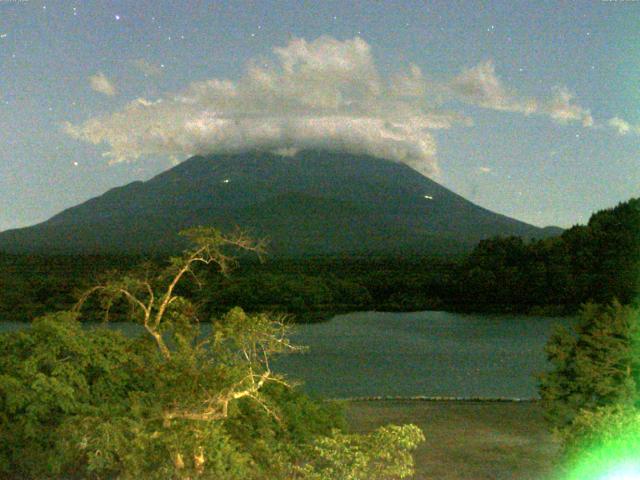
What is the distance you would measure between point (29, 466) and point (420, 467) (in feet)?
15.8

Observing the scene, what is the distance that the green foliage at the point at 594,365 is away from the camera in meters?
10.4

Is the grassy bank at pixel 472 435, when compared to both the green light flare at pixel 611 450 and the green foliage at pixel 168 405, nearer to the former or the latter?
the green foliage at pixel 168 405

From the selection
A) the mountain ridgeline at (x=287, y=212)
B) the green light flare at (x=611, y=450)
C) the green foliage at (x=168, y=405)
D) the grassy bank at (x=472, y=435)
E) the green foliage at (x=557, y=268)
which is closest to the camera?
the green foliage at (x=168, y=405)

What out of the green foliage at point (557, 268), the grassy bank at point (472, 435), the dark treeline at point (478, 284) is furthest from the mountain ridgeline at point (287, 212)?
the grassy bank at point (472, 435)

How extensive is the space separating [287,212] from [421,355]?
1634 inches

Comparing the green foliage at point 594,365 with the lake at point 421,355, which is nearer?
the green foliage at point 594,365

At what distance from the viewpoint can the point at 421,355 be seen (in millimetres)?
25906

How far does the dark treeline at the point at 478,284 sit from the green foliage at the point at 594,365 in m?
23.4

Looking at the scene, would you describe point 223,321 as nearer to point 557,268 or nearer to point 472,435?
point 472,435

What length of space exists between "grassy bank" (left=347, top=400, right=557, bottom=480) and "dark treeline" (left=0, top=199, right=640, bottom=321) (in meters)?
20.4

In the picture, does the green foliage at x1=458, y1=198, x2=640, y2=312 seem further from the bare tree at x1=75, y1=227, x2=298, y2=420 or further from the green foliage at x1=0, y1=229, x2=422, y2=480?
the bare tree at x1=75, y1=227, x2=298, y2=420

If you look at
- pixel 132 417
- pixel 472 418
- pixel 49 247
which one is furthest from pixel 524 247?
pixel 49 247

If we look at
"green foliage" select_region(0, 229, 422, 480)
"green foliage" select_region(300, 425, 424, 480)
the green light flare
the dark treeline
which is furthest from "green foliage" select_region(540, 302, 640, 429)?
the dark treeline

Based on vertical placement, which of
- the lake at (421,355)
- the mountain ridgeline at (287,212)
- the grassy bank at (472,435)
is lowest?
the lake at (421,355)
